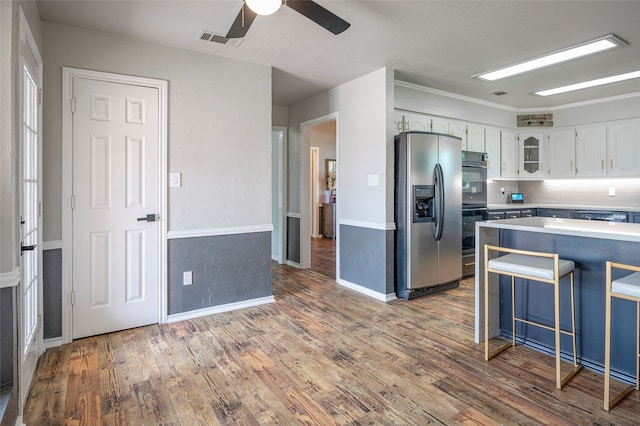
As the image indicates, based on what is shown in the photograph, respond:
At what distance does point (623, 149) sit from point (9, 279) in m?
7.04

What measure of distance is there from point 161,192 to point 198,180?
0.36 meters

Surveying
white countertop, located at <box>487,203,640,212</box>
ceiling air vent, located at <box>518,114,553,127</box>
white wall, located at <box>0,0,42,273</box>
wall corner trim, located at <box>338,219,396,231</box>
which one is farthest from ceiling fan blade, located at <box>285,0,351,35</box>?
ceiling air vent, located at <box>518,114,553,127</box>

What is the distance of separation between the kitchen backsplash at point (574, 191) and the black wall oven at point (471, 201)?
3.96 ft

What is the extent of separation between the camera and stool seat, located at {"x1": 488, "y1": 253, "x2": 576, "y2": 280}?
2213 mm

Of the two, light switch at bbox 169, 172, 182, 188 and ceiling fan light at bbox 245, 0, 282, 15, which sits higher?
ceiling fan light at bbox 245, 0, 282, 15

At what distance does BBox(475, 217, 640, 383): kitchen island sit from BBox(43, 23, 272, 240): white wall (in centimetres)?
228

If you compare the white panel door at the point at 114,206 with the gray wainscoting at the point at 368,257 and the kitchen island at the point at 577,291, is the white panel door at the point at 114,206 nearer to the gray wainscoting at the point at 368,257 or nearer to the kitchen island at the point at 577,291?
the gray wainscoting at the point at 368,257

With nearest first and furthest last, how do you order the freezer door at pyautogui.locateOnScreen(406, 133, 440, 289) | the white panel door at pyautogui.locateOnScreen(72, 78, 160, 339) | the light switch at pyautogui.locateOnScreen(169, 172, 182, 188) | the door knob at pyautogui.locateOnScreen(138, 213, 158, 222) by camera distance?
1. the white panel door at pyautogui.locateOnScreen(72, 78, 160, 339)
2. the door knob at pyautogui.locateOnScreen(138, 213, 158, 222)
3. the light switch at pyautogui.locateOnScreen(169, 172, 182, 188)
4. the freezer door at pyautogui.locateOnScreen(406, 133, 440, 289)

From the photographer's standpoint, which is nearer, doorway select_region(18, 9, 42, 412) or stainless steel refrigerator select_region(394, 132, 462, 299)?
doorway select_region(18, 9, 42, 412)

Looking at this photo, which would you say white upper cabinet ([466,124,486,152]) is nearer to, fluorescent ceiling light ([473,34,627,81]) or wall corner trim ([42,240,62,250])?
fluorescent ceiling light ([473,34,627,81])

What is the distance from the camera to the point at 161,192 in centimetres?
320

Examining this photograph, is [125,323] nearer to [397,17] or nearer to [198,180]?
[198,180]

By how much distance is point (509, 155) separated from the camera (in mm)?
5891

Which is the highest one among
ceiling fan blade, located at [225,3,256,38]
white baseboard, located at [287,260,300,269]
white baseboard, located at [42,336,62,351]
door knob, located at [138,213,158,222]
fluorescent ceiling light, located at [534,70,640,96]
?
fluorescent ceiling light, located at [534,70,640,96]
